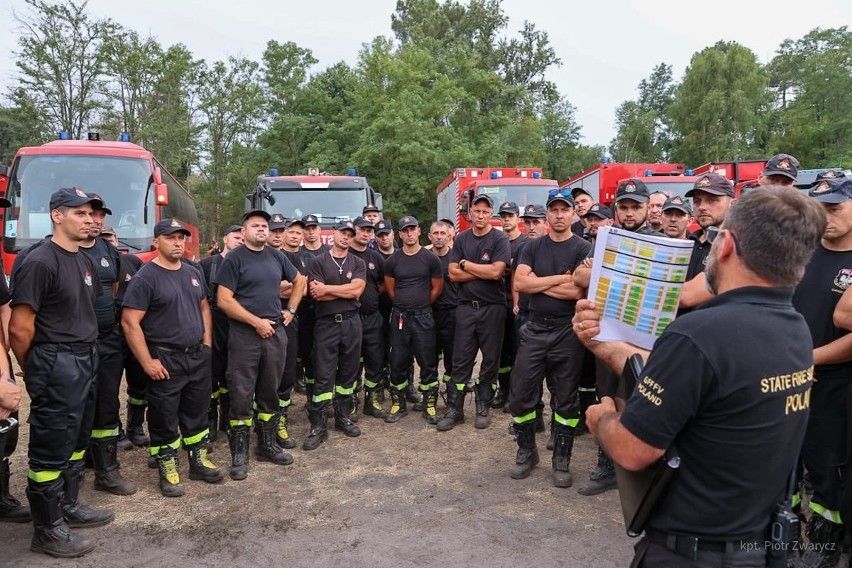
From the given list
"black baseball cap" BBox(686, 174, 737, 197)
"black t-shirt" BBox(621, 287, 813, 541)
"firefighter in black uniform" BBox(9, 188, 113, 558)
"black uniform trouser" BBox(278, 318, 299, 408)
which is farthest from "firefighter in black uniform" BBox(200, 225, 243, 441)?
"black t-shirt" BBox(621, 287, 813, 541)

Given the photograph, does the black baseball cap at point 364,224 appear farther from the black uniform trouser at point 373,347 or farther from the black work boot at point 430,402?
the black work boot at point 430,402

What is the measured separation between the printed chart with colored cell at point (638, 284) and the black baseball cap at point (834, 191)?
1397 millimetres

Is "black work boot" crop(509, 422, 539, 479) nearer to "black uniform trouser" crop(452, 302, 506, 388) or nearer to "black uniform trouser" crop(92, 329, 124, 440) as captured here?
"black uniform trouser" crop(452, 302, 506, 388)

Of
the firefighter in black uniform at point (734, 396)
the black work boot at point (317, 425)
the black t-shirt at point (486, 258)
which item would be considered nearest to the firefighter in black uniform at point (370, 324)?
the black work boot at point (317, 425)

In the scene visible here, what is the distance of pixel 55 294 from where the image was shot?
11.8 feet

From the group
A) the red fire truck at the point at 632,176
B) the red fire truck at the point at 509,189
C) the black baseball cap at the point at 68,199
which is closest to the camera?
the black baseball cap at the point at 68,199

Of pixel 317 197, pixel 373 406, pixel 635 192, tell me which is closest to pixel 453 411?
pixel 373 406

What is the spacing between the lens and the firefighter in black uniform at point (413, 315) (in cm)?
623

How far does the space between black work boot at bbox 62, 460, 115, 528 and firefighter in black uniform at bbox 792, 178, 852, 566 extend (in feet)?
14.4

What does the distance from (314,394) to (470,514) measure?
2207mm

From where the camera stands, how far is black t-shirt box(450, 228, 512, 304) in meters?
5.83

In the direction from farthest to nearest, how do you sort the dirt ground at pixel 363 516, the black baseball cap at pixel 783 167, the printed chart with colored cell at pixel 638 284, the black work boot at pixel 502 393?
1. the black work boot at pixel 502 393
2. the black baseball cap at pixel 783 167
3. the dirt ground at pixel 363 516
4. the printed chart with colored cell at pixel 638 284

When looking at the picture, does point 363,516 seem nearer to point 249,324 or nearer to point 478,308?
point 249,324

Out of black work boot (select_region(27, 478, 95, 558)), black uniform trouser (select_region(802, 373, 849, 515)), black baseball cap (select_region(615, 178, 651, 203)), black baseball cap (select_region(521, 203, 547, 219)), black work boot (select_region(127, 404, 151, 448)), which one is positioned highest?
black baseball cap (select_region(615, 178, 651, 203))
